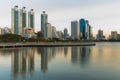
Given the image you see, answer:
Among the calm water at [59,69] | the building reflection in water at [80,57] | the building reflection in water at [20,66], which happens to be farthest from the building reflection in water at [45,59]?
the building reflection in water at [80,57]

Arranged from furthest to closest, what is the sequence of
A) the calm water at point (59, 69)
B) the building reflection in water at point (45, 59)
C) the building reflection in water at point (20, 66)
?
the building reflection in water at point (45, 59)
the building reflection in water at point (20, 66)
the calm water at point (59, 69)

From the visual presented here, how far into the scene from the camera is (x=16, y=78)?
2341 cm

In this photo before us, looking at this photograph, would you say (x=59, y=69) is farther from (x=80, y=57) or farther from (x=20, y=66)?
(x=80, y=57)

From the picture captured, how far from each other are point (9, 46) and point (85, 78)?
83179mm

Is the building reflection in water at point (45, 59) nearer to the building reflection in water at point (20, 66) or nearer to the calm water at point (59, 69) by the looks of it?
the calm water at point (59, 69)

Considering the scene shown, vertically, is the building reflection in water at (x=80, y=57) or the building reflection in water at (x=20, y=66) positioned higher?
the building reflection in water at (x=20, y=66)

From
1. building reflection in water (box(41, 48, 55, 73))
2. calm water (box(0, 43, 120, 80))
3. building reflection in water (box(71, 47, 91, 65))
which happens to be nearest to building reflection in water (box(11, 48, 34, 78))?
calm water (box(0, 43, 120, 80))

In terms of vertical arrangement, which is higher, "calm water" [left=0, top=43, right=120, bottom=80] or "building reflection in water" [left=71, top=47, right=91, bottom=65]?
"calm water" [left=0, top=43, right=120, bottom=80]

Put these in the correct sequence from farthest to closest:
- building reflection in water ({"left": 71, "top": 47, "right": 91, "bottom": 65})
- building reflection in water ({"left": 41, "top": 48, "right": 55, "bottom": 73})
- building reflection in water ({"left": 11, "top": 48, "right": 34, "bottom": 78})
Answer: building reflection in water ({"left": 71, "top": 47, "right": 91, "bottom": 65}), building reflection in water ({"left": 41, "top": 48, "right": 55, "bottom": 73}), building reflection in water ({"left": 11, "top": 48, "right": 34, "bottom": 78})

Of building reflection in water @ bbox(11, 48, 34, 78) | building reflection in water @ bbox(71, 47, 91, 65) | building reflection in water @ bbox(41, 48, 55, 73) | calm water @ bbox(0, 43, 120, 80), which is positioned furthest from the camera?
building reflection in water @ bbox(71, 47, 91, 65)

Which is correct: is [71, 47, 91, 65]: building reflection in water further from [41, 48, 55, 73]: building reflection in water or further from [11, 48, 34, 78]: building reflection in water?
[11, 48, 34, 78]: building reflection in water

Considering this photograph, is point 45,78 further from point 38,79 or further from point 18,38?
point 18,38

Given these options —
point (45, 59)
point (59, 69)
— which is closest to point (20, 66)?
point (59, 69)

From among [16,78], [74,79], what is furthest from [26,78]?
[74,79]
